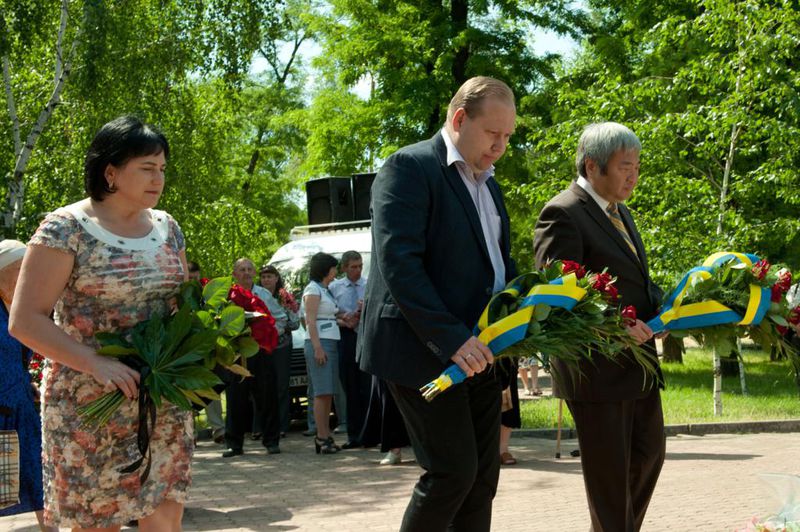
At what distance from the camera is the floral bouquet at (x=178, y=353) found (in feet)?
13.6

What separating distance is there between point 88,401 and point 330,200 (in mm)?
14334

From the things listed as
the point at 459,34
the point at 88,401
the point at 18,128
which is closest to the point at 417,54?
the point at 459,34

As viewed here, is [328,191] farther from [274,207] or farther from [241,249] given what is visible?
[274,207]

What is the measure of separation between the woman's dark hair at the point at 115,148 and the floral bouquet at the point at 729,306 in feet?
8.24

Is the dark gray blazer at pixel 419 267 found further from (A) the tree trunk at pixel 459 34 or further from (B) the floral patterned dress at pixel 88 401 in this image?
(A) the tree trunk at pixel 459 34

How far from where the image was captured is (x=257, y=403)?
43.5 ft

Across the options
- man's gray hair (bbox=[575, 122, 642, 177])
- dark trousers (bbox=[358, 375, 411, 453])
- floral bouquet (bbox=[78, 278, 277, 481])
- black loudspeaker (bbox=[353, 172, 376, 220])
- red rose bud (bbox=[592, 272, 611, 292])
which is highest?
black loudspeaker (bbox=[353, 172, 376, 220])

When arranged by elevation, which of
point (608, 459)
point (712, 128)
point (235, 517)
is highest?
point (712, 128)

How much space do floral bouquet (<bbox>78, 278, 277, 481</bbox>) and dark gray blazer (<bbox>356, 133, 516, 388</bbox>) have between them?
1.85ft

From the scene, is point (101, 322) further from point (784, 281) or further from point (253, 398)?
point (253, 398)

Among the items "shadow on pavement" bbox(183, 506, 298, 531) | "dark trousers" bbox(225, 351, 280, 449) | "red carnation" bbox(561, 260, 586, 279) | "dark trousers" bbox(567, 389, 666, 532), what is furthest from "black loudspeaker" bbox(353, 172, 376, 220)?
"red carnation" bbox(561, 260, 586, 279)

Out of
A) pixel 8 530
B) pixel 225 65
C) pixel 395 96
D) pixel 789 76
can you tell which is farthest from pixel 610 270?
pixel 395 96

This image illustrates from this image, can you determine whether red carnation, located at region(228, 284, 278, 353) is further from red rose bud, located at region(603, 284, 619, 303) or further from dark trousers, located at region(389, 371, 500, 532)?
red rose bud, located at region(603, 284, 619, 303)

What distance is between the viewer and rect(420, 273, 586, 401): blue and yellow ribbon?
14.2 ft
